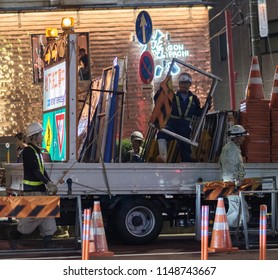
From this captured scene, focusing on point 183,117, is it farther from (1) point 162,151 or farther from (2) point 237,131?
(2) point 237,131

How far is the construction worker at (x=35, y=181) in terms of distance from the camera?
15.1m

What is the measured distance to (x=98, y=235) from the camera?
14734 millimetres

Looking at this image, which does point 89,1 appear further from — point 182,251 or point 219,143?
point 182,251

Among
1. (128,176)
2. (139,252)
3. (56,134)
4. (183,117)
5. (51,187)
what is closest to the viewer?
(51,187)

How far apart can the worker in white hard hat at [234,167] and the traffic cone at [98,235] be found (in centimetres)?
237

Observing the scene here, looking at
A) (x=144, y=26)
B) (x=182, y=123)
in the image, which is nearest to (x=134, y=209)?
(x=182, y=123)

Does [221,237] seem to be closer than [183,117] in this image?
Yes

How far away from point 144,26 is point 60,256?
10.4 meters

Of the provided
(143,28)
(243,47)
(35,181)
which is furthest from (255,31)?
(35,181)

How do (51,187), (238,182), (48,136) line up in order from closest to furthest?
(51,187)
(238,182)
(48,136)

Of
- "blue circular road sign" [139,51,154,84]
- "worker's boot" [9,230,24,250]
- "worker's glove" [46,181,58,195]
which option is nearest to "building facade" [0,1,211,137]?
"blue circular road sign" [139,51,154,84]

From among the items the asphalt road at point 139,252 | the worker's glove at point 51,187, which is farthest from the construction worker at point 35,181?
the asphalt road at point 139,252

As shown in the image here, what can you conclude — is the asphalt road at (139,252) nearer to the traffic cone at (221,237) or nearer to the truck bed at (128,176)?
the traffic cone at (221,237)

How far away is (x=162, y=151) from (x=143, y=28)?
733 centimetres
